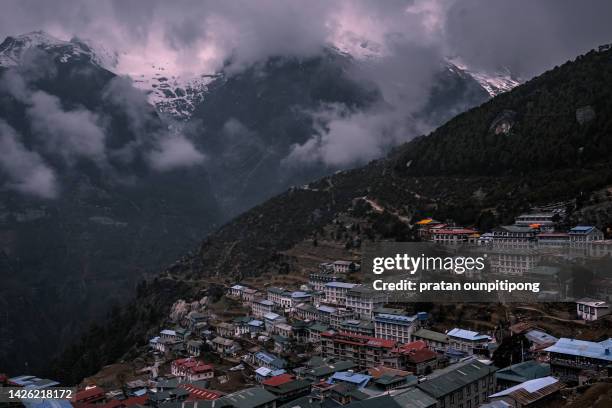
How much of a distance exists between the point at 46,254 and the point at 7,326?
4186cm

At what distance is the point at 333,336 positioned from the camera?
5250 cm

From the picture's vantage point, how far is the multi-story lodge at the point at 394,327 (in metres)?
50.4

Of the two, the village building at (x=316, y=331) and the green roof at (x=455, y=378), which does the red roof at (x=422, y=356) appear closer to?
the green roof at (x=455, y=378)

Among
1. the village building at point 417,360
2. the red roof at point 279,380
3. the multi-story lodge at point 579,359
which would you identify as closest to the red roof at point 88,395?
the red roof at point 279,380

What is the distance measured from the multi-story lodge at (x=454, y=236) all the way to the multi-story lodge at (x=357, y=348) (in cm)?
1881

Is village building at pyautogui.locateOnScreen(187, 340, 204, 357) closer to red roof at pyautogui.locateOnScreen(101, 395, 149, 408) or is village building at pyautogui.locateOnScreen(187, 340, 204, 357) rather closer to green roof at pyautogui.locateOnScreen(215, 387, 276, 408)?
red roof at pyautogui.locateOnScreen(101, 395, 149, 408)

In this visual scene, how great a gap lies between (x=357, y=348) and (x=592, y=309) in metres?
18.8

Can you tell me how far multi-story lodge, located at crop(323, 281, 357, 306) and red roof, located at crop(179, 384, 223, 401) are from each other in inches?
762

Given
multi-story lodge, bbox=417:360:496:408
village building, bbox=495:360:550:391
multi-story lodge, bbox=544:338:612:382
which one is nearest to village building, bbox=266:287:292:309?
multi-story lodge, bbox=417:360:496:408

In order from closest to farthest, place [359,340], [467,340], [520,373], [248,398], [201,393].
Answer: [520,373]
[248,398]
[467,340]
[201,393]
[359,340]

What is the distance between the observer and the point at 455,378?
3688cm

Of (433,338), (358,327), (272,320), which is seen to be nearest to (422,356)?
(433,338)

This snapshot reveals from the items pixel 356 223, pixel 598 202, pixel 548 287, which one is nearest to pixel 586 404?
pixel 548 287
